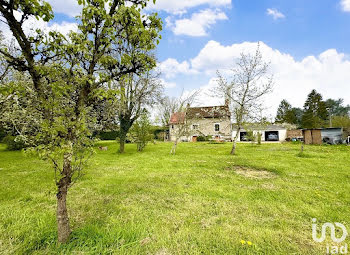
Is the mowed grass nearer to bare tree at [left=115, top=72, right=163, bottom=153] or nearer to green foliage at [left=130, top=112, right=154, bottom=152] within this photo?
green foliage at [left=130, top=112, right=154, bottom=152]

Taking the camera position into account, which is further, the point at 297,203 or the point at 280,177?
the point at 280,177

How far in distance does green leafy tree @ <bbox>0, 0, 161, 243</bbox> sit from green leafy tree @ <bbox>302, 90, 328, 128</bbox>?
5489 centimetres

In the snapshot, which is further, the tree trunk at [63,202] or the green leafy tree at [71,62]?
the tree trunk at [63,202]

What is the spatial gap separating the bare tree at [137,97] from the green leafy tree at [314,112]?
46146mm

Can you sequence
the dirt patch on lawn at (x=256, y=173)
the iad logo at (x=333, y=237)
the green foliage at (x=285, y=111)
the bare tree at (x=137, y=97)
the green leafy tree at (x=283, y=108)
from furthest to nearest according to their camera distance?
the green leafy tree at (x=283, y=108) < the green foliage at (x=285, y=111) < the bare tree at (x=137, y=97) < the dirt patch on lawn at (x=256, y=173) < the iad logo at (x=333, y=237)

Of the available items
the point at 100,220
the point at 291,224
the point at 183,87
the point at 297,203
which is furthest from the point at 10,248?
the point at 183,87

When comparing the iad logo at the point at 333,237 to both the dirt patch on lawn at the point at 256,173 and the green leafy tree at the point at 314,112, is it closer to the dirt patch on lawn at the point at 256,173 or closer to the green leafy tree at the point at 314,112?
the dirt patch on lawn at the point at 256,173

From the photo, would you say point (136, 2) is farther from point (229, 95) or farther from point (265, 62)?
point (265, 62)

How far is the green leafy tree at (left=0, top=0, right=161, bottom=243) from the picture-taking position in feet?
7.47

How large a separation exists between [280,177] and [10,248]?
8165mm

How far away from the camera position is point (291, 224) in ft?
10.9

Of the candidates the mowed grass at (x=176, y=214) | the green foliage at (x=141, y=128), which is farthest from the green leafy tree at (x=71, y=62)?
the green foliage at (x=141, y=128)

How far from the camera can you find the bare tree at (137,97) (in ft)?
54.5

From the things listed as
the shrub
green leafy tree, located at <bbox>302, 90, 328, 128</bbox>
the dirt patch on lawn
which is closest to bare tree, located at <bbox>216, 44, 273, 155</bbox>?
the dirt patch on lawn
